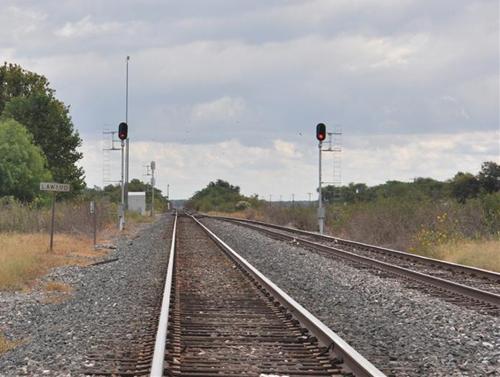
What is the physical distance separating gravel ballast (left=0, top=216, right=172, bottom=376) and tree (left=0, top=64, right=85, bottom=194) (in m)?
47.6

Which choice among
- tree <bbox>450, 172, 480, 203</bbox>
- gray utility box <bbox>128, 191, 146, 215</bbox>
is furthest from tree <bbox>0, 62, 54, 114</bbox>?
tree <bbox>450, 172, 480, 203</bbox>

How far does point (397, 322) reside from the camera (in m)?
10.2

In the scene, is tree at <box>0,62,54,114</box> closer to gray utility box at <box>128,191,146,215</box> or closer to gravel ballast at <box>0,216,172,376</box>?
gray utility box at <box>128,191,146,215</box>

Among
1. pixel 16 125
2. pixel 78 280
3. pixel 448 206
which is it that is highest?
pixel 16 125

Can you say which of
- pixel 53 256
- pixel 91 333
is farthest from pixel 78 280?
pixel 91 333

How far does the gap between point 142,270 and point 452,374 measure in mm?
11990

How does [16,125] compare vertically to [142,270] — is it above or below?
above

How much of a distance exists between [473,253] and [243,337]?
13543mm

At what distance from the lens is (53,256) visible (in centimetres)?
2170

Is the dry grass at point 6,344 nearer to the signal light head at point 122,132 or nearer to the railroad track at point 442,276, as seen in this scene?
the railroad track at point 442,276

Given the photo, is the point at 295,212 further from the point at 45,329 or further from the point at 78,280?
the point at 45,329

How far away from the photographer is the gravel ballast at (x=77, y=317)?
7.63 metres

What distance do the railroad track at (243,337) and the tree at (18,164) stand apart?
31989mm

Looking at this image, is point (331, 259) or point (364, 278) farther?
point (331, 259)
